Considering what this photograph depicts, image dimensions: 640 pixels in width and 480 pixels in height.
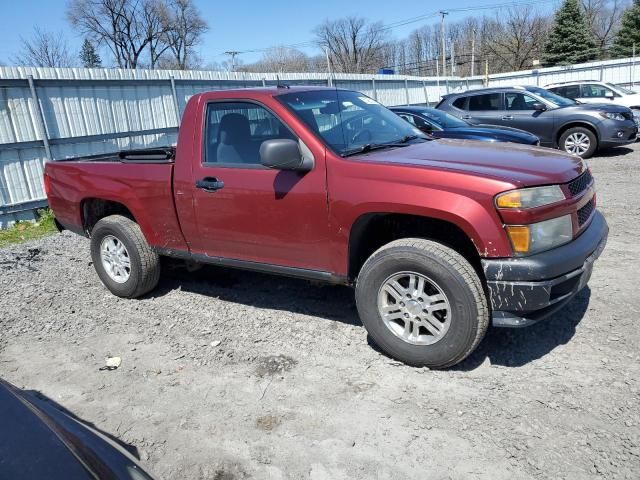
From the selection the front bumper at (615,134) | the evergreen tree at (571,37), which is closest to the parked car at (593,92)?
the front bumper at (615,134)

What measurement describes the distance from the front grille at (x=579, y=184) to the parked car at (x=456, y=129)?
13.8 feet

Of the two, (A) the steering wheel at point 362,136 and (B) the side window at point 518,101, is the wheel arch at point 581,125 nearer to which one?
(B) the side window at point 518,101

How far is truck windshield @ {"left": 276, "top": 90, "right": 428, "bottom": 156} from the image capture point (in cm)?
377

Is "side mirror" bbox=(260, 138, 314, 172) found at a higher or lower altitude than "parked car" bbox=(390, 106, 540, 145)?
higher

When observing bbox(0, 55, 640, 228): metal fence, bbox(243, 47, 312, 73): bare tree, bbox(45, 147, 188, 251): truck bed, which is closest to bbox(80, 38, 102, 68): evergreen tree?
bbox(243, 47, 312, 73): bare tree

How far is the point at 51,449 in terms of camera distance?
171 centimetres

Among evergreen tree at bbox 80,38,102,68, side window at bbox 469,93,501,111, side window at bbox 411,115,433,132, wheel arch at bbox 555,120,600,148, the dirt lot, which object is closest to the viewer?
the dirt lot

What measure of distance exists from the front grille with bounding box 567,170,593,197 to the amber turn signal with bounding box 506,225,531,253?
0.54 meters

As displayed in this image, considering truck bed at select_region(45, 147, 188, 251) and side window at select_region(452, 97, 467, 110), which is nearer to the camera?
truck bed at select_region(45, 147, 188, 251)

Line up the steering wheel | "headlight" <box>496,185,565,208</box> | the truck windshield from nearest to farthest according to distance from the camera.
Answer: "headlight" <box>496,185,565,208</box> < the truck windshield < the steering wheel

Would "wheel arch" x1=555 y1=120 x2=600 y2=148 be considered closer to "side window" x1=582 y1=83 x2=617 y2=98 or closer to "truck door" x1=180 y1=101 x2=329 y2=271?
"side window" x1=582 y1=83 x2=617 y2=98

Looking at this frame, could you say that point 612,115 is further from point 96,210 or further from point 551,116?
point 96,210

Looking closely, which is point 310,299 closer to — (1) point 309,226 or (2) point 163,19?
(1) point 309,226

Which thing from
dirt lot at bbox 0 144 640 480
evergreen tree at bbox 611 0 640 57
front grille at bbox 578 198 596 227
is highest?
evergreen tree at bbox 611 0 640 57
